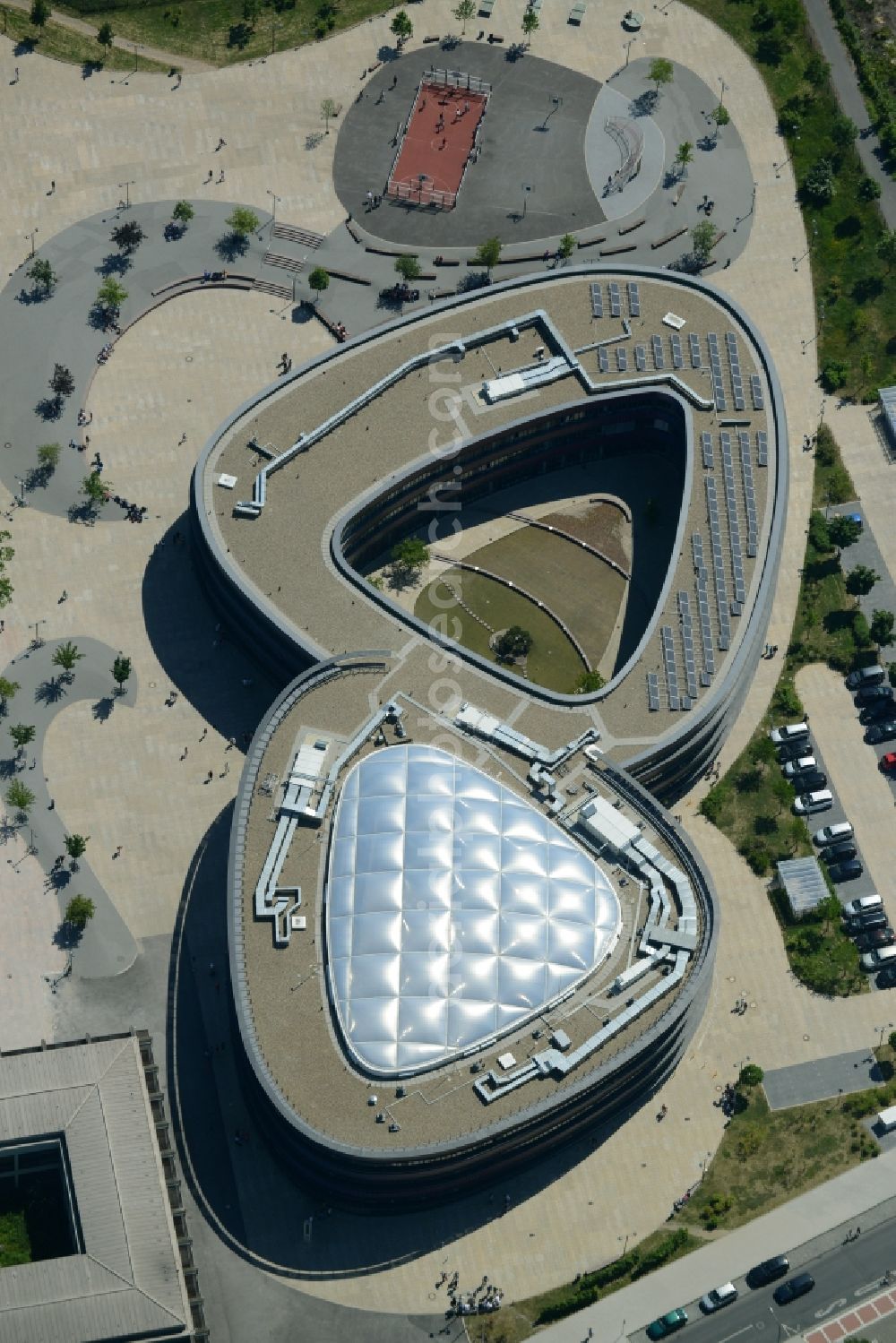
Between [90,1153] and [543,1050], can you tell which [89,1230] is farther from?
[543,1050]

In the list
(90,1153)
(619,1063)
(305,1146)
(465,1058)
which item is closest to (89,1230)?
(90,1153)

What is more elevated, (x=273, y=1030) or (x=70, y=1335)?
(x=273, y=1030)

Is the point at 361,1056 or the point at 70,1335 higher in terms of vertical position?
the point at 361,1056

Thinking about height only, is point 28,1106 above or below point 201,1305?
above

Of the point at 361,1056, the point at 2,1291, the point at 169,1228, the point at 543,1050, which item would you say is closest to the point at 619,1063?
the point at 543,1050

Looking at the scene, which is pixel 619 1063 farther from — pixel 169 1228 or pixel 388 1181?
pixel 169 1228

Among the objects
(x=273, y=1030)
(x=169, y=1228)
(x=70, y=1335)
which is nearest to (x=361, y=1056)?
(x=273, y=1030)

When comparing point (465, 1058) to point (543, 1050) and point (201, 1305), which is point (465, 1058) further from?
point (201, 1305)
